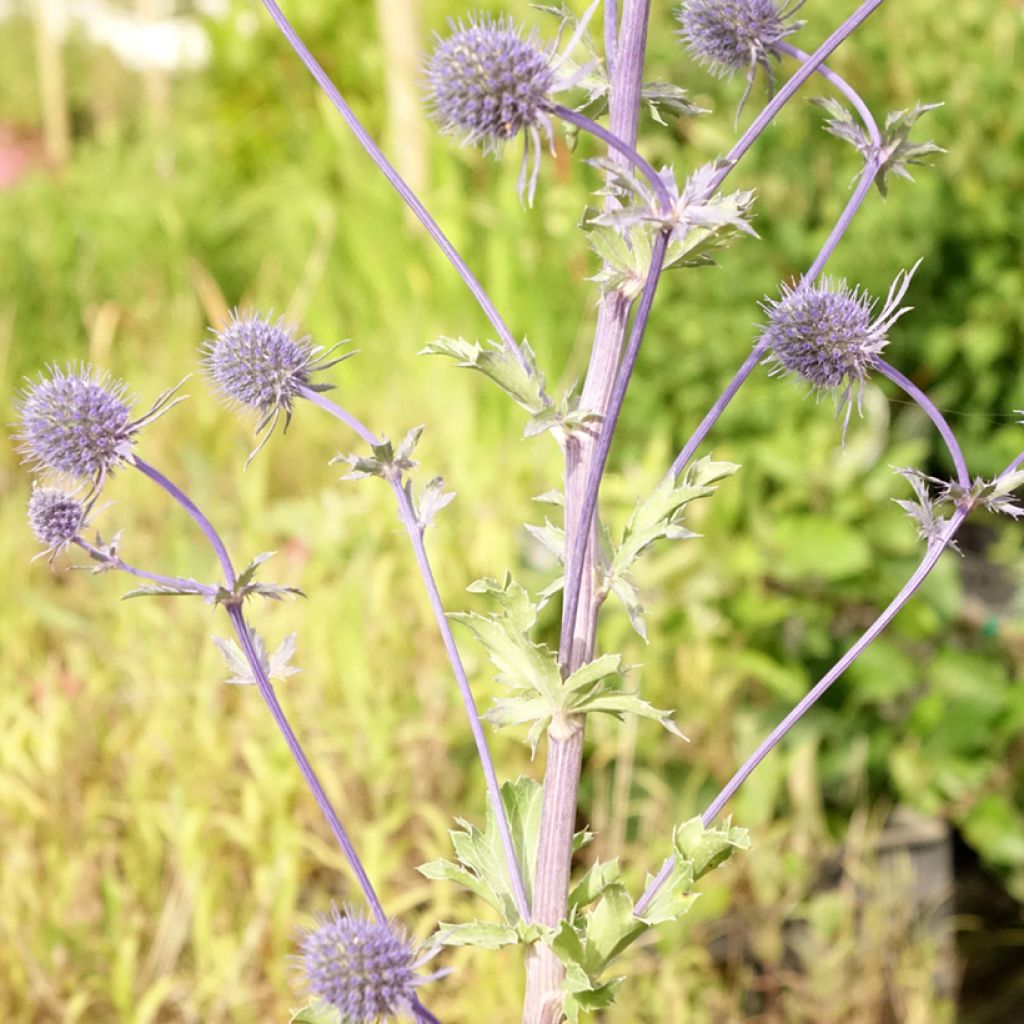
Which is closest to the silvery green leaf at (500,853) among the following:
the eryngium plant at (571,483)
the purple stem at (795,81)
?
the eryngium plant at (571,483)

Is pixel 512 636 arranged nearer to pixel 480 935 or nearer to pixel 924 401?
pixel 480 935

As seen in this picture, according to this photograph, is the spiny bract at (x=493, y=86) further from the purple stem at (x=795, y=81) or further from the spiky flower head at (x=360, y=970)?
the spiky flower head at (x=360, y=970)

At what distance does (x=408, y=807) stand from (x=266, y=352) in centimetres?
199

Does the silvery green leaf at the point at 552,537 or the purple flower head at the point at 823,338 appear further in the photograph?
the silvery green leaf at the point at 552,537

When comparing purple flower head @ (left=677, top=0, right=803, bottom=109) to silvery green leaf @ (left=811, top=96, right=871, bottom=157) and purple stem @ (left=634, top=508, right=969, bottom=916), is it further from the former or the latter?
purple stem @ (left=634, top=508, right=969, bottom=916)

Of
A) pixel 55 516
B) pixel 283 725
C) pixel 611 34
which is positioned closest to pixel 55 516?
pixel 55 516

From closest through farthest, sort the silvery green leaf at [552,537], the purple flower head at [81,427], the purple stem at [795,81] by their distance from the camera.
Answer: the purple stem at [795,81] → the purple flower head at [81,427] → the silvery green leaf at [552,537]

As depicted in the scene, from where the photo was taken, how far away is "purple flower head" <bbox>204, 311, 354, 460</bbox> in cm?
106

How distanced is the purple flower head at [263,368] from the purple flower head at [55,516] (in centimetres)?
16

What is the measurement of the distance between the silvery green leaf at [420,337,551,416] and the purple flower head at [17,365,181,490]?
232 mm

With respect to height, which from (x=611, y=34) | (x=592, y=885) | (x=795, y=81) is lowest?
(x=592, y=885)

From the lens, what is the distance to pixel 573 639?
42.8 inches

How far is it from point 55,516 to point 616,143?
1.81 feet

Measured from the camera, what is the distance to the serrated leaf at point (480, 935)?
104 cm
